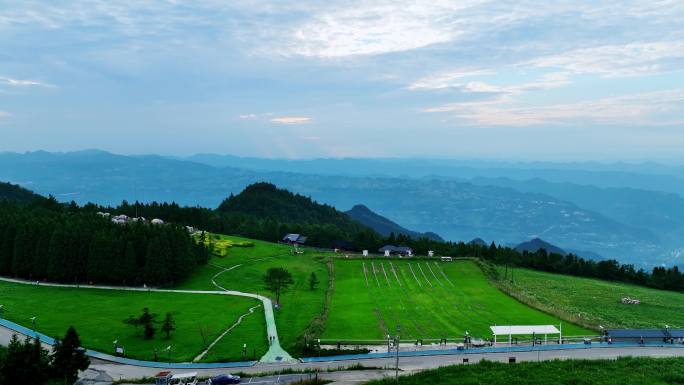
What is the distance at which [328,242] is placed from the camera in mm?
104438

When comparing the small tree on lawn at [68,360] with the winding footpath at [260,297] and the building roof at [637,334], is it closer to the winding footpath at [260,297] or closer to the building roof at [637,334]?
the winding footpath at [260,297]

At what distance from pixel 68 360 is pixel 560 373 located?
111 feet

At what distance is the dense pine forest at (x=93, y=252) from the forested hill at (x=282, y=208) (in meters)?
84.6

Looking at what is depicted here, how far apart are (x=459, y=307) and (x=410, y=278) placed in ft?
53.6

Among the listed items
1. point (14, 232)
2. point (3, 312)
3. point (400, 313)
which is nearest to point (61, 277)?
point (14, 232)

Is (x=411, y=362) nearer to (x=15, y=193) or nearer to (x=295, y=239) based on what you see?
(x=295, y=239)

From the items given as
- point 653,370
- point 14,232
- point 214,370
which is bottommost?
point 214,370

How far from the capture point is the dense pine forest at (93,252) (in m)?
68.7

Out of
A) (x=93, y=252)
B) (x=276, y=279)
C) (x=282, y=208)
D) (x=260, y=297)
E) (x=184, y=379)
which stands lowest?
(x=184, y=379)

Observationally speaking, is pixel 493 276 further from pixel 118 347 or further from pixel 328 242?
pixel 118 347

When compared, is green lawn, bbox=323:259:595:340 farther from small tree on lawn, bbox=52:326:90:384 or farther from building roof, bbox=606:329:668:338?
small tree on lawn, bbox=52:326:90:384

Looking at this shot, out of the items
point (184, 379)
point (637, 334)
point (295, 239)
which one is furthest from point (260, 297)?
point (295, 239)

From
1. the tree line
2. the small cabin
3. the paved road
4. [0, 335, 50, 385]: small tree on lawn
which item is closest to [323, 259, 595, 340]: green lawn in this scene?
the paved road

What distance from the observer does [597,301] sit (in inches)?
2579
